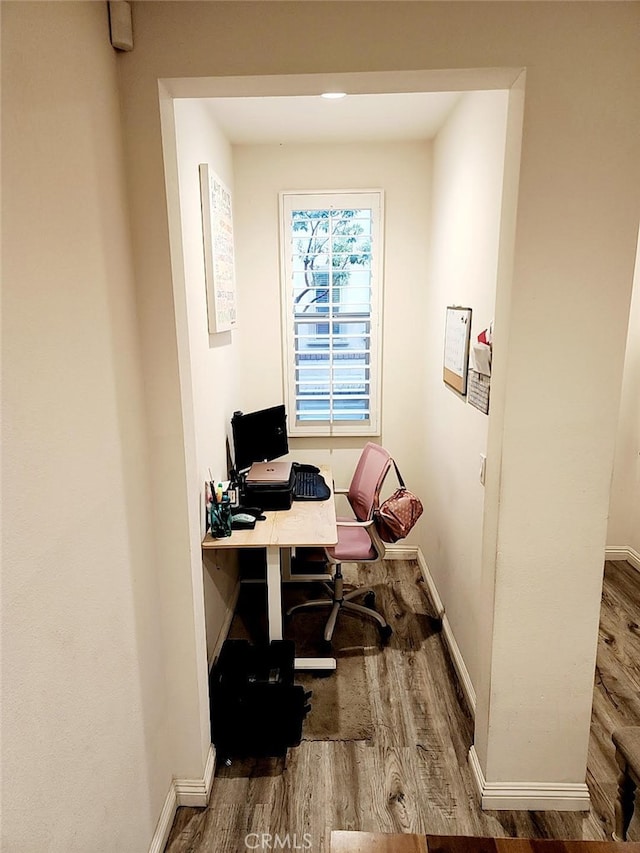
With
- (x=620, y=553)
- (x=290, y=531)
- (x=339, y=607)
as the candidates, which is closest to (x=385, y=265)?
(x=290, y=531)

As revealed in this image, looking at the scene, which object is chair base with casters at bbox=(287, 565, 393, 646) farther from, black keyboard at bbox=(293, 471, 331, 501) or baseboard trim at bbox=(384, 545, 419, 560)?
baseboard trim at bbox=(384, 545, 419, 560)

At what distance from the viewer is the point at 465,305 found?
2.53 metres

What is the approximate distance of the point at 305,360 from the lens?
358 cm

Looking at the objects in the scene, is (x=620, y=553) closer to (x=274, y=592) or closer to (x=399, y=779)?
(x=399, y=779)

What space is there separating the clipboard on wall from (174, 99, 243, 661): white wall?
1.20 m

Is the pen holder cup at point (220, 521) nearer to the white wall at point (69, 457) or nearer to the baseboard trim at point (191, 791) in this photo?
the white wall at point (69, 457)

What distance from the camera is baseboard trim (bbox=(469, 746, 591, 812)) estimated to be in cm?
193

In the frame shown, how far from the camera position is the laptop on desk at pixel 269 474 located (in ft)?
8.98

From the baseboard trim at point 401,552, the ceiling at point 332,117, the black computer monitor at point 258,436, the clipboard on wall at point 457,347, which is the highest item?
the ceiling at point 332,117

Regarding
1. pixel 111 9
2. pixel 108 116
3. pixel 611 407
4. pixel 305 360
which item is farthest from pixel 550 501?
pixel 305 360

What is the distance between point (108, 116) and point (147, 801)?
6.62ft

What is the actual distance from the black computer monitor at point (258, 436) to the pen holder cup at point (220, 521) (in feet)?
2.19

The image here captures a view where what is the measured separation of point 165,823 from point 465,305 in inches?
93.7

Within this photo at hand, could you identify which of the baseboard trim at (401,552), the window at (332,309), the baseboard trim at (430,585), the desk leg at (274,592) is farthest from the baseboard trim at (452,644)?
the window at (332,309)
